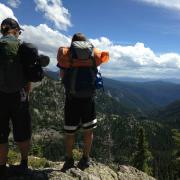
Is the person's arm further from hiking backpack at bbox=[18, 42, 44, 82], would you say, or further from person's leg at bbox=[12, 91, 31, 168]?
person's leg at bbox=[12, 91, 31, 168]

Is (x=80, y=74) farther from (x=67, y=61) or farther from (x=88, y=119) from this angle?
(x=88, y=119)

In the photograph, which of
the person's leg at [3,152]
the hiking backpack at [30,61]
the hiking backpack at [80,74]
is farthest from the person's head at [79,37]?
the person's leg at [3,152]

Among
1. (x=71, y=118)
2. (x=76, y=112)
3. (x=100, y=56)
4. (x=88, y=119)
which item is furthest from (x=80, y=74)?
(x=88, y=119)

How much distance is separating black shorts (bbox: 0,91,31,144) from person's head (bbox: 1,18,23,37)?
144 cm

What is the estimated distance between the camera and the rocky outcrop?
873 cm

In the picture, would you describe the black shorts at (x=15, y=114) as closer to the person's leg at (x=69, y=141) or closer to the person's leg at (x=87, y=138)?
the person's leg at (x=69, y=141)

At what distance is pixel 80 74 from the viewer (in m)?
8.98

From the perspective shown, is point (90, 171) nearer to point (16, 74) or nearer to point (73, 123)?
point (73, 123)

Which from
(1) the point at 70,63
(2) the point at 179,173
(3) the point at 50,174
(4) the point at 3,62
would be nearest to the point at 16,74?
(4) the point at 3,62

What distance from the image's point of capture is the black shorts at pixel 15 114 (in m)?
7.95

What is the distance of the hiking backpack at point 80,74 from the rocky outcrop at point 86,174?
213cm

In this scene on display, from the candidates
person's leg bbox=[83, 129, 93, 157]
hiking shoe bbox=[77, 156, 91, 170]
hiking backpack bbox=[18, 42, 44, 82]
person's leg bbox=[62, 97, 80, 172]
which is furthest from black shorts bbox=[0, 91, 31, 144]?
hiking shoe bbox=[77, 156, 91, 170]

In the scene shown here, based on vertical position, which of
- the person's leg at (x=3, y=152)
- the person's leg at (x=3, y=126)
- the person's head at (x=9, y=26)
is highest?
the person's head at (x=9, y=26)

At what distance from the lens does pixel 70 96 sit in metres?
9.12
